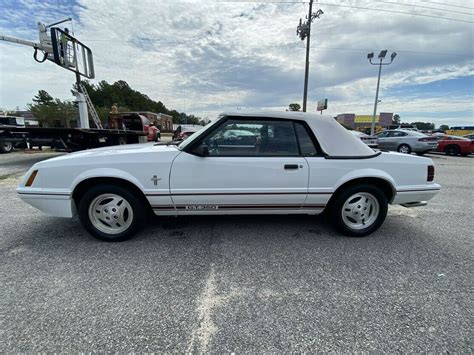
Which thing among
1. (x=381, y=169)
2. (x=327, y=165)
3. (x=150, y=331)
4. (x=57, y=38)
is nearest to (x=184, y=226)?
(x=150, y=331)

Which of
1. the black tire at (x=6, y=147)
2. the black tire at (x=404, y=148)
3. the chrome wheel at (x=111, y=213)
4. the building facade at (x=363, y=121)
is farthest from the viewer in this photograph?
the building facade at (x=363, y=121)

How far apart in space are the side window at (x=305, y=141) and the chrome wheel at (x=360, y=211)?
816 mm

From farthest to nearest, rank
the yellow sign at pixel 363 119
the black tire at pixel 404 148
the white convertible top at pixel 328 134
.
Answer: the yellow sign at pixel 363 119, the black tire at pixel 404 148, the white convertible top at pixel 328 134

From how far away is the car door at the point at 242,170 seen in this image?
2.79 m

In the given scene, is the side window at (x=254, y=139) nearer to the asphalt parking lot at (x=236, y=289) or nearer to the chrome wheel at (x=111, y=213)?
the asphalt parking lot at (x=236, y=289)

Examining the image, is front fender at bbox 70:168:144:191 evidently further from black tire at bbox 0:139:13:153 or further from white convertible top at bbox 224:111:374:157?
black tire at bbox 0:139:13:153

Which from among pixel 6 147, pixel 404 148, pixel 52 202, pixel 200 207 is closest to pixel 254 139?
pixel 200 207

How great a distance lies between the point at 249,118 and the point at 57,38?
11267 mm

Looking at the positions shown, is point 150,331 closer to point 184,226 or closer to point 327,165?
point 184,226

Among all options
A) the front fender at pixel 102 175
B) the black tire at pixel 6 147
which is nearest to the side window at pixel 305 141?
the front fender at pixel 102 175

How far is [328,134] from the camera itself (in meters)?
3.02

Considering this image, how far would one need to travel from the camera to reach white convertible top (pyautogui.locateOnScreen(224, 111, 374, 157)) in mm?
2982

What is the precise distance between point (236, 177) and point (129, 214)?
1384 millimetres

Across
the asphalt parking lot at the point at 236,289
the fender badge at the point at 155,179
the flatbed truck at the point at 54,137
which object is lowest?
the asphalt parking lot at the point at 236,289
